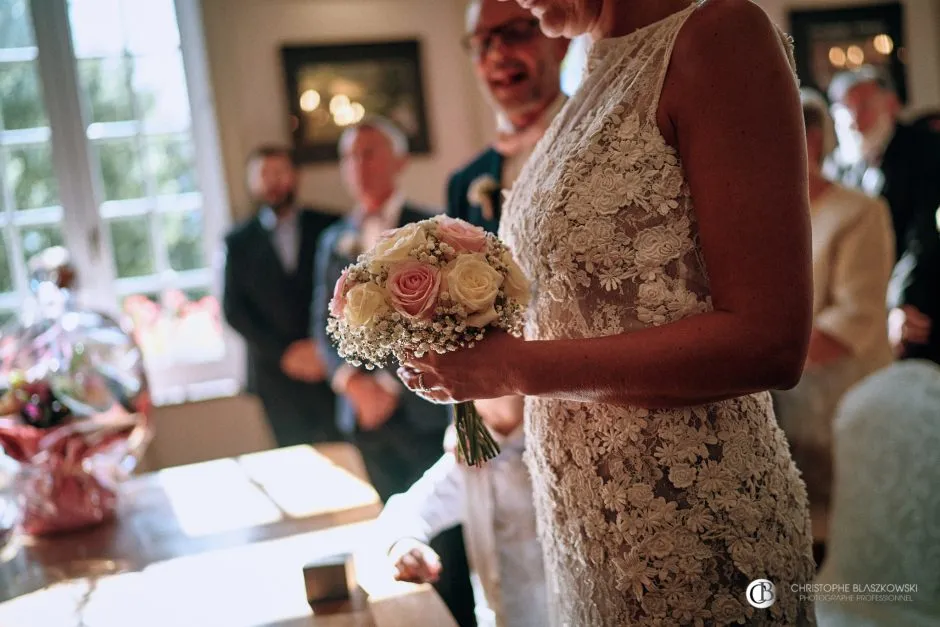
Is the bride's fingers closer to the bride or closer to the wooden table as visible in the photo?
the bride

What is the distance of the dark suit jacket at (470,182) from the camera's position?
7.66ft

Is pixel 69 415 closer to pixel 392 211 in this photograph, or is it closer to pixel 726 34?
pixel 726 34

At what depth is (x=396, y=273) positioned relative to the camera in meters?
1.19

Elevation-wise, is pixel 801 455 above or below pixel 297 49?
below

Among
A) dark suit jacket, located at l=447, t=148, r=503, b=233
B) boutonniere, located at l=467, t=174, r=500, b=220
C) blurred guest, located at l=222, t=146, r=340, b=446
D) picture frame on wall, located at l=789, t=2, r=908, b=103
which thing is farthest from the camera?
picture frame on wall, located at l=789, t=2, r=908, b=103

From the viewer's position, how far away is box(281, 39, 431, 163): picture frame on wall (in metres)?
5.22

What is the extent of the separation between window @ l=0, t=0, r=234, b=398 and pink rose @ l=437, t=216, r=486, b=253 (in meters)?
4.32

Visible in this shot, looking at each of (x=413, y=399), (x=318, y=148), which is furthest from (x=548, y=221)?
(x=318, y=148)

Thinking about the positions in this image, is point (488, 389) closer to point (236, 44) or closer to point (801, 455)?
point (801, 455)

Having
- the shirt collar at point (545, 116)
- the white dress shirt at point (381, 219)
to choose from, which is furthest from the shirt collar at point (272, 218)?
the shirt collar at point (545, 116)

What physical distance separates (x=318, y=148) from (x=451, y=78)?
3.17 ft

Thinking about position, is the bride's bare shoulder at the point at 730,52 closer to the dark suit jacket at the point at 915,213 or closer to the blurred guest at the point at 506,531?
the blurred guest at the point at 506,531

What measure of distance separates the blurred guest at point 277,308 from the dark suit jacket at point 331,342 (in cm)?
64

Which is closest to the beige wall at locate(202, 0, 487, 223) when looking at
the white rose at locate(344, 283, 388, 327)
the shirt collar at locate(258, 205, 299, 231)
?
the shirt collar at locate(258, 205, 299, 231)
